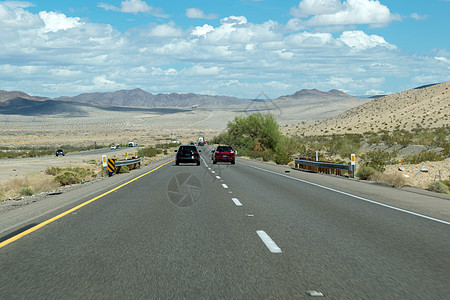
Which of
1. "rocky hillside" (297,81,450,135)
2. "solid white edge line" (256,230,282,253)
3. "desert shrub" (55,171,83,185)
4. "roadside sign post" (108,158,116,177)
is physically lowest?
"desert shrub" (55,171,83,185)

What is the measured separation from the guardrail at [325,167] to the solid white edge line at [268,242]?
15810 millimetres

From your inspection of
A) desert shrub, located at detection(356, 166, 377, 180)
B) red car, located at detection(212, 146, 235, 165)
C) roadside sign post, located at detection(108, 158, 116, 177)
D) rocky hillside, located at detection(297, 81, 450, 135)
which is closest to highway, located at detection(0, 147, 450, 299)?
desert shrub, located at detection(356, 166, 377, 180)

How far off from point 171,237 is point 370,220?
4.47m

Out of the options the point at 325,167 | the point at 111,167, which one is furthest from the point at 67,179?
the point at 325,167

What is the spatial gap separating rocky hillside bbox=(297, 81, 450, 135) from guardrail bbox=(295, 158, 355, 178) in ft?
191

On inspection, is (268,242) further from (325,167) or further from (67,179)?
(325,167)

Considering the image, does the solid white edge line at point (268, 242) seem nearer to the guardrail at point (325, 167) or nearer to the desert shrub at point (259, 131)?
the guardrail at point (325, 167)

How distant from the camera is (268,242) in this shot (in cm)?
780

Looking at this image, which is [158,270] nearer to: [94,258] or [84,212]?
[94,258]

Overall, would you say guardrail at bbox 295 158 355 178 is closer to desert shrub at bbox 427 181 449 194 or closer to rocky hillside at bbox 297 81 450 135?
desert shrub at bbox 427 181 449 194

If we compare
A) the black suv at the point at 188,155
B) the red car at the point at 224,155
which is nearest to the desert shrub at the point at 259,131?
the red car at the point at 224,155

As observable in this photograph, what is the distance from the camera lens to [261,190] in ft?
56.0

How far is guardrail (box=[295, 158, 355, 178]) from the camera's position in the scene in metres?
23.9

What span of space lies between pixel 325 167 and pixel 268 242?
20080 millimetres
